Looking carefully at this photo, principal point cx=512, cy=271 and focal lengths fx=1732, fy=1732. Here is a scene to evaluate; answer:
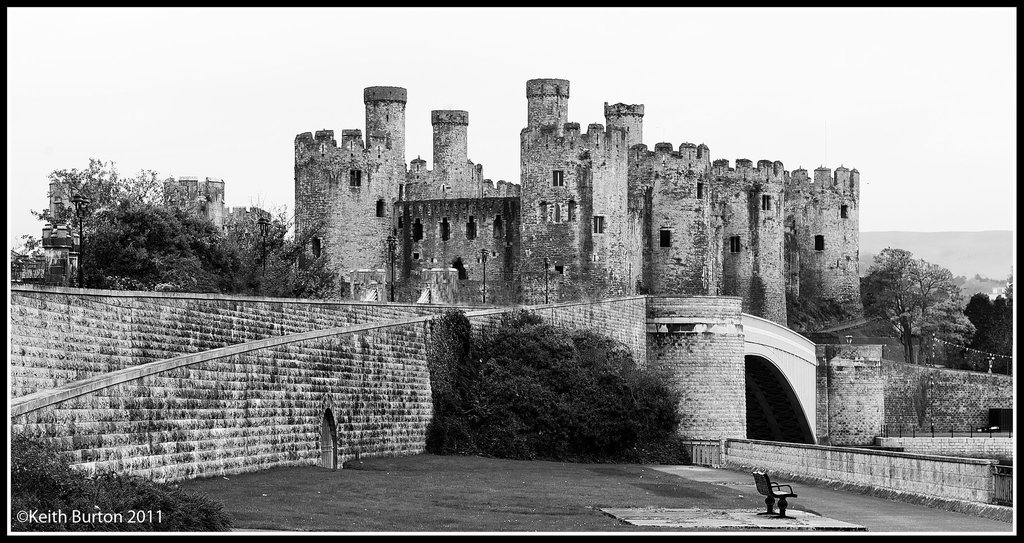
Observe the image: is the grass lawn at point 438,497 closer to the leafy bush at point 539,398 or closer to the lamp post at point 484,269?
the leafy bush at point 539,398

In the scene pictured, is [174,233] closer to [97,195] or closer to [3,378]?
[97,195]

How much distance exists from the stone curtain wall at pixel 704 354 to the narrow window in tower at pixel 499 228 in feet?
56.3

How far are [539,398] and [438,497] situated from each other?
15.3 meters

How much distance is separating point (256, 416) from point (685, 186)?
145 feet

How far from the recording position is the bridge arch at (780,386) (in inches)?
2199

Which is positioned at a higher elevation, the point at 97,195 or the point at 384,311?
the point at 97,195

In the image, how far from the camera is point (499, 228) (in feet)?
219

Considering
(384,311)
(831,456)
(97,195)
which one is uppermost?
(97,195)

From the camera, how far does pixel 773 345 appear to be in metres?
55.8

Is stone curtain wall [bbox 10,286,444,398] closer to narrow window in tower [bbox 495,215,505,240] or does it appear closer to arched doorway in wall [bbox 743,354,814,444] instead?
arched doorway in wall [bbox 743,354,814,444]

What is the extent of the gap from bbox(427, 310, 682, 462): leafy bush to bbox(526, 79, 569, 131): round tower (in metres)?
22.1

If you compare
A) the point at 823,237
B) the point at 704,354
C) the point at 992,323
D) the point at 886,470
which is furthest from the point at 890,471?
the point at 992,323

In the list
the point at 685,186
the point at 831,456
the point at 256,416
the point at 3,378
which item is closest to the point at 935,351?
the point at 685,186

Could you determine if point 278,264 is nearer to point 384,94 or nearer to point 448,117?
point 384,94
